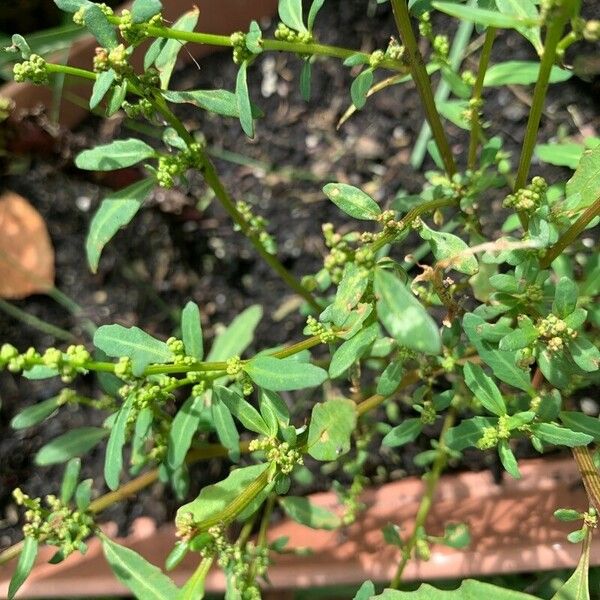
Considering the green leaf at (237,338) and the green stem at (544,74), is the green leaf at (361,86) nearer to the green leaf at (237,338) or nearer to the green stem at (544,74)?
the green stem at (544,74)

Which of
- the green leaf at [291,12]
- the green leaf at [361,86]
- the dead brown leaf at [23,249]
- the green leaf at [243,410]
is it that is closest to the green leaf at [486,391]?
the green leaf at [243,410]

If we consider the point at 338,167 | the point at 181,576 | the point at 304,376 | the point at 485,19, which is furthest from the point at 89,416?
the point at 485,19

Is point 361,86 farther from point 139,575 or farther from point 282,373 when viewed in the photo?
point 139,575

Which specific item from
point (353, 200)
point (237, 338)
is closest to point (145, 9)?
point (353, 200)

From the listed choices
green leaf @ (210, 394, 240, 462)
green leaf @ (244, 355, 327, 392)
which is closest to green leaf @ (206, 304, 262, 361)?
green leaf @ (210, 394, 240, 462)

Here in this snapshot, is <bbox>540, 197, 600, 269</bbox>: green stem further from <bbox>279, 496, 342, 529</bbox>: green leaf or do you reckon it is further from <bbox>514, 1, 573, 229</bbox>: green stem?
<bbox>279, 496, 342, 529</bbox>: green leaf

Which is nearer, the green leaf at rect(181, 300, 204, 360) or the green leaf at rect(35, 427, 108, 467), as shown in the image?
the green leaf at rect(181, 300, 204, 360)
